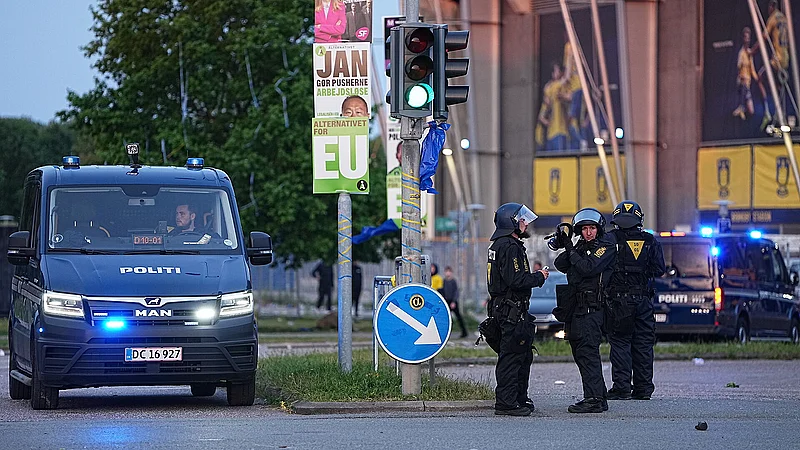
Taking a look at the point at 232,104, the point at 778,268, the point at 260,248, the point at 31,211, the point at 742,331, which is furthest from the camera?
the point at 232,104

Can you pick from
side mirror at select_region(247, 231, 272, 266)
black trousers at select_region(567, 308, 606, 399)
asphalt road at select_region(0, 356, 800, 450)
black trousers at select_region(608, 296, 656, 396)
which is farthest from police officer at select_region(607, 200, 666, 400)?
side mirror at select_region(247, 231, 272, 266)

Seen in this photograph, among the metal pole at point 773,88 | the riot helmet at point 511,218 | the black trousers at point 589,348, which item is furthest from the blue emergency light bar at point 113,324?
the metal pole at point 773,88

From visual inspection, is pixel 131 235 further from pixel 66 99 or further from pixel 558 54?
pixel 558 54

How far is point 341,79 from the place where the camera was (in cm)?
1459

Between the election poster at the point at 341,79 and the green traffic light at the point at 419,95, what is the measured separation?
211 centimetres

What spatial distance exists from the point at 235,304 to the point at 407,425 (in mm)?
2308

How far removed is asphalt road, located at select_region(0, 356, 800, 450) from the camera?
994cm

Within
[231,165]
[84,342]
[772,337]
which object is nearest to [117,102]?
[231,165]

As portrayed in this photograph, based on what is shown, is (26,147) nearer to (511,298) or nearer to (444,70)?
(444,70)

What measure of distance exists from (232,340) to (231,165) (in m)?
20.8

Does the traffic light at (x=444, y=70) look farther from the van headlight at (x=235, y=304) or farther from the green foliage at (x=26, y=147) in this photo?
the green foliage at (x=26, y=147)

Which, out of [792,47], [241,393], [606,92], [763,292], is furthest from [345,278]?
[606,92]

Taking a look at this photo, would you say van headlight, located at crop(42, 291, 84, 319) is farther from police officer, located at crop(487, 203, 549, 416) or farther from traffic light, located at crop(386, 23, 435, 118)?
police officer, located at crop(487, 203, 549, 416)

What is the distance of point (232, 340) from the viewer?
493 inches
